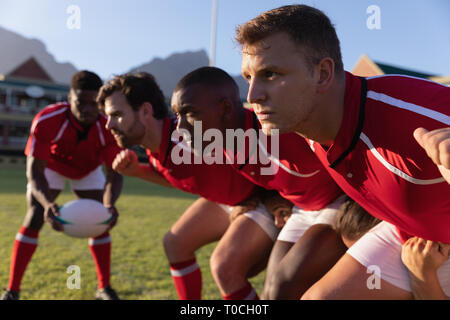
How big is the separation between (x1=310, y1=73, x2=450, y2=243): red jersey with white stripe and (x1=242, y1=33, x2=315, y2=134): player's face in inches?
9.5

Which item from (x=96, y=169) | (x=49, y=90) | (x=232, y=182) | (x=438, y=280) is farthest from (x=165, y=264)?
(x=49, y=90)

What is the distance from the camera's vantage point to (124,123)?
135 inches

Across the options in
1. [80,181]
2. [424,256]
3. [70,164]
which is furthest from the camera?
[80,181]

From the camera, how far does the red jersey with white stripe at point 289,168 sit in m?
2.52

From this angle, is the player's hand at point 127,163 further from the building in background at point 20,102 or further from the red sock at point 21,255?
the building in background at point 20,102

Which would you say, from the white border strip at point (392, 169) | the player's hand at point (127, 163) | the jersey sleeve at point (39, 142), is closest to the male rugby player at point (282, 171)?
the white border strip at point (392, 169)

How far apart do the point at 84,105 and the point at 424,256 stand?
3.55 meters

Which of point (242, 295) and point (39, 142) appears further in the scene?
point (39, 142)

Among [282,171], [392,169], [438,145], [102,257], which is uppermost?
[438,145]

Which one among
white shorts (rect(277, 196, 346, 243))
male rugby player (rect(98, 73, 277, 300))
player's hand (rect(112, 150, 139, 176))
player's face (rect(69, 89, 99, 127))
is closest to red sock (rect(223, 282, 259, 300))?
male rugby player (rect(98, 73, 277, 300))

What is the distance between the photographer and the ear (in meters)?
1.69

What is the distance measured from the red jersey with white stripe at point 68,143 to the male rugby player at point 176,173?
102 cm

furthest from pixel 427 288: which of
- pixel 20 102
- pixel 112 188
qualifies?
pixel 20 102

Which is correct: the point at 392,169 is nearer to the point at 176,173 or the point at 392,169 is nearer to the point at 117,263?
the point at 176,173
